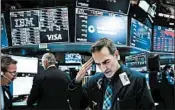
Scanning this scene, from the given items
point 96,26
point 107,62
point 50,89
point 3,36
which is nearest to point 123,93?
point 107,62

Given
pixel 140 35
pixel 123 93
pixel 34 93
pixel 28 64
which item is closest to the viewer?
pixel 123 93

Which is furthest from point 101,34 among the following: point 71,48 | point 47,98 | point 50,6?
point 47,98

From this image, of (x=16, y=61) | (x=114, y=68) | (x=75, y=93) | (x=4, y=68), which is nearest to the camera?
(x=114, y=68)

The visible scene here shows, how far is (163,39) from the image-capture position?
378 centimetres

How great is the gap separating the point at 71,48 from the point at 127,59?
2.14 feet

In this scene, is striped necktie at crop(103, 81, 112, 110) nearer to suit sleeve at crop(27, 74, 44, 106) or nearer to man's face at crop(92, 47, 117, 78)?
man's face at crop(92, 47, 117, 78)

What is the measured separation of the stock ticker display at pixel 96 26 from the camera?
3.47 m

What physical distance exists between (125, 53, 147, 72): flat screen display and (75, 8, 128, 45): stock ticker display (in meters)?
0.21

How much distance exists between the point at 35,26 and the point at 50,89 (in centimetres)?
72

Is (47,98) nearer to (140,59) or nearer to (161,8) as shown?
(140,59)

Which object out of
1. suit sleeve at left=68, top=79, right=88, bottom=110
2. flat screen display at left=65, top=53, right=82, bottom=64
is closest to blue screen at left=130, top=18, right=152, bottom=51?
flat screen display at left=65, top=53, right=82, bottom=64

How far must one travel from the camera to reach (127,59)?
138 inches

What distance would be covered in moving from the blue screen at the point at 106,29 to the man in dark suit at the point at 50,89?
20.1 inches

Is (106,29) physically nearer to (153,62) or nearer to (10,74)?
(153,62)
